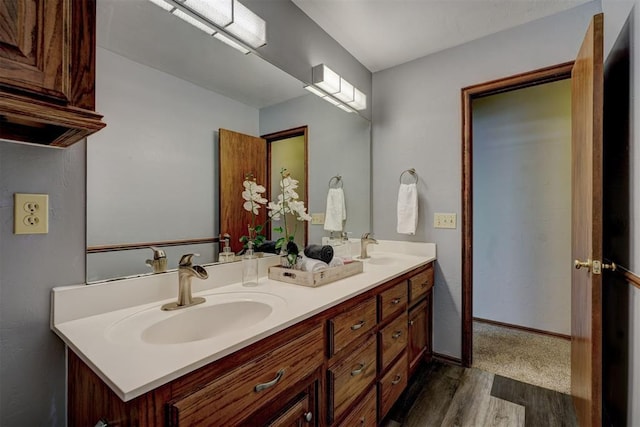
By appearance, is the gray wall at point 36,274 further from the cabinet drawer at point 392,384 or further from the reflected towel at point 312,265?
the cabinet drawer at point 392,384

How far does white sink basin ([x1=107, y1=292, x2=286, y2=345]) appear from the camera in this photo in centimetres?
89

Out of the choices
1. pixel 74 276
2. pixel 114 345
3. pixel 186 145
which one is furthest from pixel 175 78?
pixel 114 345

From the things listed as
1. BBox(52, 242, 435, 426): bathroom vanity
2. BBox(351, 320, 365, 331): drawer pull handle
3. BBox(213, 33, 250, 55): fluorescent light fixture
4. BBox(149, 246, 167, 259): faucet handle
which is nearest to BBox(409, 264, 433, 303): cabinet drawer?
BBox(52, 242, 435, 426): bathroom vanity

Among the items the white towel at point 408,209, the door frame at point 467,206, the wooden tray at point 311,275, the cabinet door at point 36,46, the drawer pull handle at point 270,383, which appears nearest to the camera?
Result: the cabinet door at point 36,46

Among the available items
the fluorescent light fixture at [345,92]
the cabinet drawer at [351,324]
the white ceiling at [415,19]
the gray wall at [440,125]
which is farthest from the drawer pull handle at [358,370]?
the white ceiling at [415,19]

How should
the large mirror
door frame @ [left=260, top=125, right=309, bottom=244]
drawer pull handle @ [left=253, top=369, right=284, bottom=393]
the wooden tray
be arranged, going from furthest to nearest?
door frame @ [left=260, top=125, right=309, bottom=244], the wooden tray, the large mirror, drawer pull handle @ [left=253, top=369, right=284, bottom=393]

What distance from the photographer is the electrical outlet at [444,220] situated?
2.17 meters

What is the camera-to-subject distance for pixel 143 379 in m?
0.60

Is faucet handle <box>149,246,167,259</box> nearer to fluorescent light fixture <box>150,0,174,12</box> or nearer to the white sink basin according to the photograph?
the white sink basin

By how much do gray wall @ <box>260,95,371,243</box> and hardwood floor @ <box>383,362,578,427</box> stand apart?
1102 mm

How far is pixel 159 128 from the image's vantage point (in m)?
1.15

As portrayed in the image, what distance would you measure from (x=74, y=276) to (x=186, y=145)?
61 cm

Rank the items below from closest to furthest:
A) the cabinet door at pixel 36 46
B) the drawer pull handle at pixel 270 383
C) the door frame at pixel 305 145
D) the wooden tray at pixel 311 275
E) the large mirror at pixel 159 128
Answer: the cabinet door at pixel 36 46
the drawer pull handle at pixel 270 383
the large mirror at pixel 159 128
the wooden tray at pixel 311 275
the door frame at pixel 305 145

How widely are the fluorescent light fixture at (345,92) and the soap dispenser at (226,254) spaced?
4.19 feet
